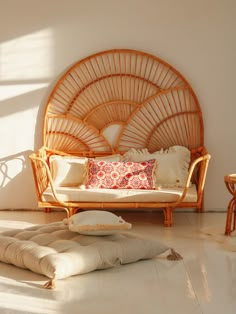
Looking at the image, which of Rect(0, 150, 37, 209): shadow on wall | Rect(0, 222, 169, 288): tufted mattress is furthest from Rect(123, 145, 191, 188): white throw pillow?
Rect(0, 222, 169, 288): tufted mattress

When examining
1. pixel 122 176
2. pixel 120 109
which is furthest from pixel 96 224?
pixel 120 109

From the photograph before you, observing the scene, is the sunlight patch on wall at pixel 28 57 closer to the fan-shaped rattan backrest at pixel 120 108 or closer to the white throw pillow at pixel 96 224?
the fan-shaped rattan backrest at pixel 120 108

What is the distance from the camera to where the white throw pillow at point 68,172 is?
20.6 ft

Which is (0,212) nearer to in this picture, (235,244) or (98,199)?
(98,199)

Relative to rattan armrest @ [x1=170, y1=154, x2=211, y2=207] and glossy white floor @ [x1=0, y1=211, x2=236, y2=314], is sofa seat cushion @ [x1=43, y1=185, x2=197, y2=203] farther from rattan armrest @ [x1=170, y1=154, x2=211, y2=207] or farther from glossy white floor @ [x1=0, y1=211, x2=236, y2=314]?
glossy white floor @ [x1=0, y1=211, x2=236, y2=314]

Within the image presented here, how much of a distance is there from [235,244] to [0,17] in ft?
11.0

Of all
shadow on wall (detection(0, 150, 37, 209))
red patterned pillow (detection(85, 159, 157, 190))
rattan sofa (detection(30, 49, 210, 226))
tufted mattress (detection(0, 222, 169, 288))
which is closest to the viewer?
tufted mattress (detection(0, 222, 169, 288))

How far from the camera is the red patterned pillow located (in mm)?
6012

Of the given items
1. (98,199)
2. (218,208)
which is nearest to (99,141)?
(98,199)

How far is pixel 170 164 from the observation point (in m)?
6.27

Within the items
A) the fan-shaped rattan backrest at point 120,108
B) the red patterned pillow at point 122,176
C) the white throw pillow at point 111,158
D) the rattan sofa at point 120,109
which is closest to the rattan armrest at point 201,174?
the red patterned pillow at point 122,176

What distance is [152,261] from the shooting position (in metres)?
4.45

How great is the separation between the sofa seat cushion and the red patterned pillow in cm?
16

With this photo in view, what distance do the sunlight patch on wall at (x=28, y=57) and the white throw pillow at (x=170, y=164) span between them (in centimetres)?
124
